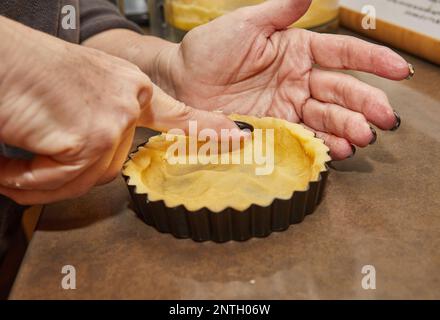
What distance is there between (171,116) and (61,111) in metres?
0.27

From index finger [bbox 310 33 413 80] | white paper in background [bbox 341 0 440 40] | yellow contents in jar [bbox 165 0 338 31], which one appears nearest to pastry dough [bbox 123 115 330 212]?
index finger [bbox 310 33 413 80]

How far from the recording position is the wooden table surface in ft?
2.72

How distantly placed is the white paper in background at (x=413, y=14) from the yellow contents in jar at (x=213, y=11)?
0.20m

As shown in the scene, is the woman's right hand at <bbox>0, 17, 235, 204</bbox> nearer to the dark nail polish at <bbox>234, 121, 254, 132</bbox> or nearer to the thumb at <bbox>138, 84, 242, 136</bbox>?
the thumb at <bbox>138, 84, 242, 136</bbox>

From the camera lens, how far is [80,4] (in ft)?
5.56

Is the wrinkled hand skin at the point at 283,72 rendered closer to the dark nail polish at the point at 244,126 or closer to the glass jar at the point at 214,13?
the dark nail polish at the point at 244,126

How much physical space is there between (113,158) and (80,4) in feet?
3.17

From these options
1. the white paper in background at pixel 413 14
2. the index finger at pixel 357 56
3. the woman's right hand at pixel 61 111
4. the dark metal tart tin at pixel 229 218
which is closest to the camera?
the woman's right hand at pixel 61 111

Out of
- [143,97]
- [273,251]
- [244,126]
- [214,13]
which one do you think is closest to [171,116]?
[143,97]

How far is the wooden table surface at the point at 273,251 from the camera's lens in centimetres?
83

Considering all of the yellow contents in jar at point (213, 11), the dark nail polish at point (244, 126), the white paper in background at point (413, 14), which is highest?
the white paper in background at point (413, 14)

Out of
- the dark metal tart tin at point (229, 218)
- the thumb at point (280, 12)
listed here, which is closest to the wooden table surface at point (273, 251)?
the dark metal tart tin at point (229, 218)

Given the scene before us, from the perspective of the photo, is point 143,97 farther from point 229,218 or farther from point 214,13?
point 214,13
